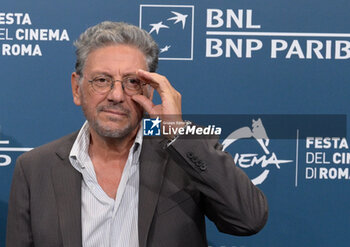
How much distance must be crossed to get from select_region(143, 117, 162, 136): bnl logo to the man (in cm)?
3

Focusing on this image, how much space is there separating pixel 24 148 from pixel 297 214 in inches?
59.8

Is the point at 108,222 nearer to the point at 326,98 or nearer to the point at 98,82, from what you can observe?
the point at 98,82

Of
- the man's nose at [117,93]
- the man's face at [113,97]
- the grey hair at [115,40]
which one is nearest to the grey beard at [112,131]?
the man's face at [113,97]

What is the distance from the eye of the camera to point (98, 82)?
1.89 m

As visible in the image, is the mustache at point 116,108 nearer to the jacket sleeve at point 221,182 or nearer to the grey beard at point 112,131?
the grey beard at point 112,131

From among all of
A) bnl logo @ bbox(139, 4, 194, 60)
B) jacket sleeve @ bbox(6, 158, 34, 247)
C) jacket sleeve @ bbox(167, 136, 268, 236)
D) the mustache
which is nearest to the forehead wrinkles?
the mustache

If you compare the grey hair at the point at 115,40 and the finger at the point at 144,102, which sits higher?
the grey hair at the point at 115,40

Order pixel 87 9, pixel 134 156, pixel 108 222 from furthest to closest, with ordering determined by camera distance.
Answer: pixel 87 9 < pixel 134 156 < pixel 108 222

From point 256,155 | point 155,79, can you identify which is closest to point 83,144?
point 155,79

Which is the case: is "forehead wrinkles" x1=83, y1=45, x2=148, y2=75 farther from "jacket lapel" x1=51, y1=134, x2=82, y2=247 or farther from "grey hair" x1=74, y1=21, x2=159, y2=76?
"jacket lapel" x1=51, y1=134, x2=82, y2=247

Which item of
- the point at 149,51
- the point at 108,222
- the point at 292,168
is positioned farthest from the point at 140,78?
the point at 292,168

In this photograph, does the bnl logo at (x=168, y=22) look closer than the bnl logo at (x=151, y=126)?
No

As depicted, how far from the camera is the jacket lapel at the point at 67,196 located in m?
1.80

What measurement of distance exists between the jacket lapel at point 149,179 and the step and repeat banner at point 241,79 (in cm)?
81
